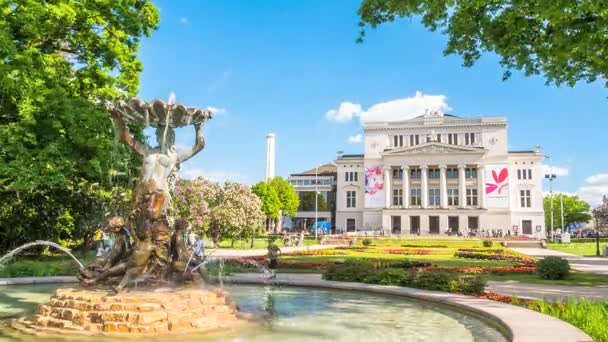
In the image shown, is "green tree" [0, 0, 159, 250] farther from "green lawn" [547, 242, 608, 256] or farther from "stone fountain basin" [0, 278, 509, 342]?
"green lawn" [547, 242, 608, 256]

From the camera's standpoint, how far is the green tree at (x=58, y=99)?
57.4 feet

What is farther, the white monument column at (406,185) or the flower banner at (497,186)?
the white monument column at (406,185)

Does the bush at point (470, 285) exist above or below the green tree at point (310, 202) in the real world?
below

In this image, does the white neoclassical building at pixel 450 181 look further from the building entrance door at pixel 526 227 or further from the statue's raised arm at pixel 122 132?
the statue's raised arm at pixel 122 132

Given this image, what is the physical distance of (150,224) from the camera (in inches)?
391

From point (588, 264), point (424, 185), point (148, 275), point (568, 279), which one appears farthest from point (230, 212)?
point (424, 185)

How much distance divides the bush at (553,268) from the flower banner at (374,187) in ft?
223

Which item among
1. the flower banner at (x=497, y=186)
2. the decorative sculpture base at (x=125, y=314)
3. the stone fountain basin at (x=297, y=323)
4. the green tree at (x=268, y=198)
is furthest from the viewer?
the green tree at (x=268, y=198)

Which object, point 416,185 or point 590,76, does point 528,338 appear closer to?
point 590,76

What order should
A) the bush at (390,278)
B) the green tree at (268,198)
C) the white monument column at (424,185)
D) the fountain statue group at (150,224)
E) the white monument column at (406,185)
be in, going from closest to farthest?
the fountain statue group at (150,224) → the bush at (390,278) → the green tree at (268,198) → the white monument column at (424,185) → the white monument column at (406,185)

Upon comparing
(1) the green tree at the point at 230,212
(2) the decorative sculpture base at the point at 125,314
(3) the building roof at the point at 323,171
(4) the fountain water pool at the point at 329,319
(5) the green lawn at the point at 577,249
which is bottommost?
(5) the green lawn at the point at 577,249

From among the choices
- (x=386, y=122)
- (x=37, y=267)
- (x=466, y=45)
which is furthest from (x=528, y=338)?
(x=386, y=122)

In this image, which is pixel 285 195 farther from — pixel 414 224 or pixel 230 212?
pixel 230 212

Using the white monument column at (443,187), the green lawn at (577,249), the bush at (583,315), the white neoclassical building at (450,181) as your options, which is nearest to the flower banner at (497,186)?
the white neoclassical building at (450,181)
